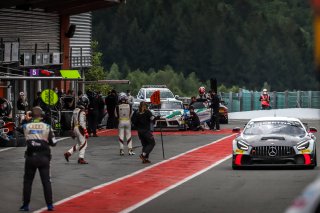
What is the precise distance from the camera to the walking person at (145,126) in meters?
27.1

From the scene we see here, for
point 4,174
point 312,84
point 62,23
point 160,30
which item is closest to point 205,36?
point 160,30

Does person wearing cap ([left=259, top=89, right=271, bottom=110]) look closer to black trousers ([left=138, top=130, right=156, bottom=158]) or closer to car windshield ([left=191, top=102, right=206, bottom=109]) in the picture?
car windshield ([left=191, top=102, right=206, bottom=109])

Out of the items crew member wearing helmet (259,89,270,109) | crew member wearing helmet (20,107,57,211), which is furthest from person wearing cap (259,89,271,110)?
crew member wearing helmet (20,107,57,211)

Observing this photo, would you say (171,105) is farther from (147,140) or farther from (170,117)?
(147,140)

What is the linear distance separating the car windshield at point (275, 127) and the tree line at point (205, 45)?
137m

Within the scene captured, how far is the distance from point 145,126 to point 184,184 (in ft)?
20.9

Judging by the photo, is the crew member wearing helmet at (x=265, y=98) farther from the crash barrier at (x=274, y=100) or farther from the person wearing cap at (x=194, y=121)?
the person wearing cap at (x=194, y=121)

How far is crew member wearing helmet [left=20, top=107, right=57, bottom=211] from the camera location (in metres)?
15.8

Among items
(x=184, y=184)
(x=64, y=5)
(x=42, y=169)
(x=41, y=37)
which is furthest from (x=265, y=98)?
(x=42, y=169)

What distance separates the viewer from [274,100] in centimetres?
8288

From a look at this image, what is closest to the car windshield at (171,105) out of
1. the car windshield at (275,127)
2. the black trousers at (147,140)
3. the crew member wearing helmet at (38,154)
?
the black trousers at (147,140)

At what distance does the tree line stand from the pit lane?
135 meters

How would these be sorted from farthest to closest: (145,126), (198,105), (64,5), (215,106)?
1. (64,5)
2. (198,105)
3. (215,106)
4. (145,126)

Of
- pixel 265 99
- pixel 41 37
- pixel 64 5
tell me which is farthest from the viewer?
pixel 265 99
